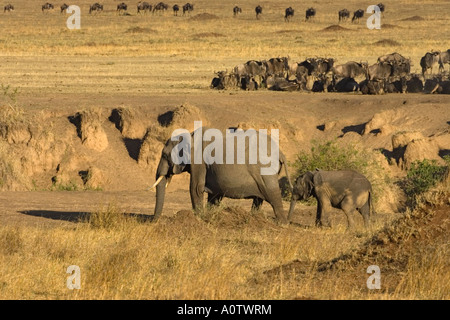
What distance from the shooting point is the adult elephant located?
14641mm

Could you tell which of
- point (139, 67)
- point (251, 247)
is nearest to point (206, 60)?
point (139, 67)

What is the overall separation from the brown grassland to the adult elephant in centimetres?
40

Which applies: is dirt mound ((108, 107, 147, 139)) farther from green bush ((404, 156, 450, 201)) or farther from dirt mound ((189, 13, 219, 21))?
dirt mound ((189, 13, 219, 21))

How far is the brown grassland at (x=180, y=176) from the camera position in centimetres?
1013

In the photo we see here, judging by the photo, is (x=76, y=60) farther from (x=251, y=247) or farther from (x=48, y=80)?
(x=251, y=247)

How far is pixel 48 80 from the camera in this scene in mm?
34531

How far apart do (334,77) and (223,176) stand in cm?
1891

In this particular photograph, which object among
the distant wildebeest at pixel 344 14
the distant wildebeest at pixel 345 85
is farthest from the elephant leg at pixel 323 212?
the distant wildebeest at pixel 344 14

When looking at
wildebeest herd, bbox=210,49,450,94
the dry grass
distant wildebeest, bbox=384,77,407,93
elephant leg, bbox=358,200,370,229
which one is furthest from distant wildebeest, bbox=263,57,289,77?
the dry grass

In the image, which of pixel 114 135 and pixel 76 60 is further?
pixel 76 60

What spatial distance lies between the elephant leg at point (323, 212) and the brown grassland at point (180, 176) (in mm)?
319

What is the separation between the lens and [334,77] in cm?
3294

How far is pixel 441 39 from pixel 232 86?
26256mm
